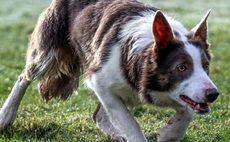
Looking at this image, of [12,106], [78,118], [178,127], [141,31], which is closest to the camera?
[141,31]

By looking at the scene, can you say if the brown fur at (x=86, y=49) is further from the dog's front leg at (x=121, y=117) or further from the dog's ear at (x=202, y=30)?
the dog's front leg at (x=121, y=117)

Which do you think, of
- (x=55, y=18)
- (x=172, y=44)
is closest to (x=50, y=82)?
(x=55, y=18)

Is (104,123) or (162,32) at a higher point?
(162,32)

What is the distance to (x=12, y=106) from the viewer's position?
6.07m

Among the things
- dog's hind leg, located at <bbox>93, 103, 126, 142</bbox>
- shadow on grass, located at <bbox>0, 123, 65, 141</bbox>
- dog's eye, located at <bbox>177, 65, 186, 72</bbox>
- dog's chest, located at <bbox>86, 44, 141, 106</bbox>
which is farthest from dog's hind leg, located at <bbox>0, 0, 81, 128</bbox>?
dog's eye, located at <bbox>177, 65, 186, 72</bbox>

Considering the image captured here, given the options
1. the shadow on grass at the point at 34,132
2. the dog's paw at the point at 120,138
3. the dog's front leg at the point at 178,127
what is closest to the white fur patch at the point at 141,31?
the dog's front leg at the point at 178,127

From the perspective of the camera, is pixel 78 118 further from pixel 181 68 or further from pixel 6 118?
pixel 181 68

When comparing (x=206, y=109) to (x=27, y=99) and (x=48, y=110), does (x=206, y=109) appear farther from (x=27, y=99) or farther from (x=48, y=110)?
(x=27, y=99)

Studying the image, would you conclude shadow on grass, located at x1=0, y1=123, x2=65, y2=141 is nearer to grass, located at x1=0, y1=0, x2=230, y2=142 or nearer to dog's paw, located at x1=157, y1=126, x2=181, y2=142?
grass, located at x1=0, y1=0, x2=230, y2=142

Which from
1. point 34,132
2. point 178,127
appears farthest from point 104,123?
point 178,127

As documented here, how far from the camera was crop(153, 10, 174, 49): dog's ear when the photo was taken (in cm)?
451

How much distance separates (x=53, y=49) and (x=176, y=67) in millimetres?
2099

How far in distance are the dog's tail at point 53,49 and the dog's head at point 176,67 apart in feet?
5.79

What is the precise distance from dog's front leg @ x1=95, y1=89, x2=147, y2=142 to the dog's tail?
46.2 inches
